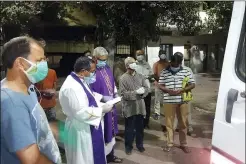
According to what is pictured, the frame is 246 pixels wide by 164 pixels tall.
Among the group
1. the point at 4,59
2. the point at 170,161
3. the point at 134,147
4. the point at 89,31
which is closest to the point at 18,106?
the point at 4,59

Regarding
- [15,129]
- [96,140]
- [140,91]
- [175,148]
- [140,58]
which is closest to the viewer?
[15,129]

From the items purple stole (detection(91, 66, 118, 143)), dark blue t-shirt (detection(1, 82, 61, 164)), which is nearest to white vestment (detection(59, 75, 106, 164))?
purple stole (detection(91, 66, 118, 143))

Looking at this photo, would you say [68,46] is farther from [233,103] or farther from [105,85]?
[233,103]

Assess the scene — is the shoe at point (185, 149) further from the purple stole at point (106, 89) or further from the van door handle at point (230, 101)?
the van door handle at point (230, 101)

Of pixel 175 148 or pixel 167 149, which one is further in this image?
pixel 175 148

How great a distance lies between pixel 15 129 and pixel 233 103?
112 cm

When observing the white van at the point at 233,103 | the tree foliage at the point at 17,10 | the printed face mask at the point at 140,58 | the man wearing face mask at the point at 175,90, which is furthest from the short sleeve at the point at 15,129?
the tree foliage at the point at 17,10

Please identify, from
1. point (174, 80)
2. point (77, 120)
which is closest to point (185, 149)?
point (174, 80)

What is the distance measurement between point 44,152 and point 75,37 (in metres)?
16.3

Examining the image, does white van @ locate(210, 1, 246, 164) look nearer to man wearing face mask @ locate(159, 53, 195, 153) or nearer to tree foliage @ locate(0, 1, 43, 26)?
man wearing face mask @ locate(159, 53, 195, 153)

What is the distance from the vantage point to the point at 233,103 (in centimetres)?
187

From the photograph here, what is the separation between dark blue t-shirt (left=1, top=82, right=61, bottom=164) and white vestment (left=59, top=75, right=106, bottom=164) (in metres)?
1.55

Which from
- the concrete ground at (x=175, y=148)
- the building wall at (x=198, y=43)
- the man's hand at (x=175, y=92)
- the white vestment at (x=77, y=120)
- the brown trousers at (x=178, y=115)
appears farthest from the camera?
the building wall at (x=198, y=43)

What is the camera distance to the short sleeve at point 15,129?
1.87m
